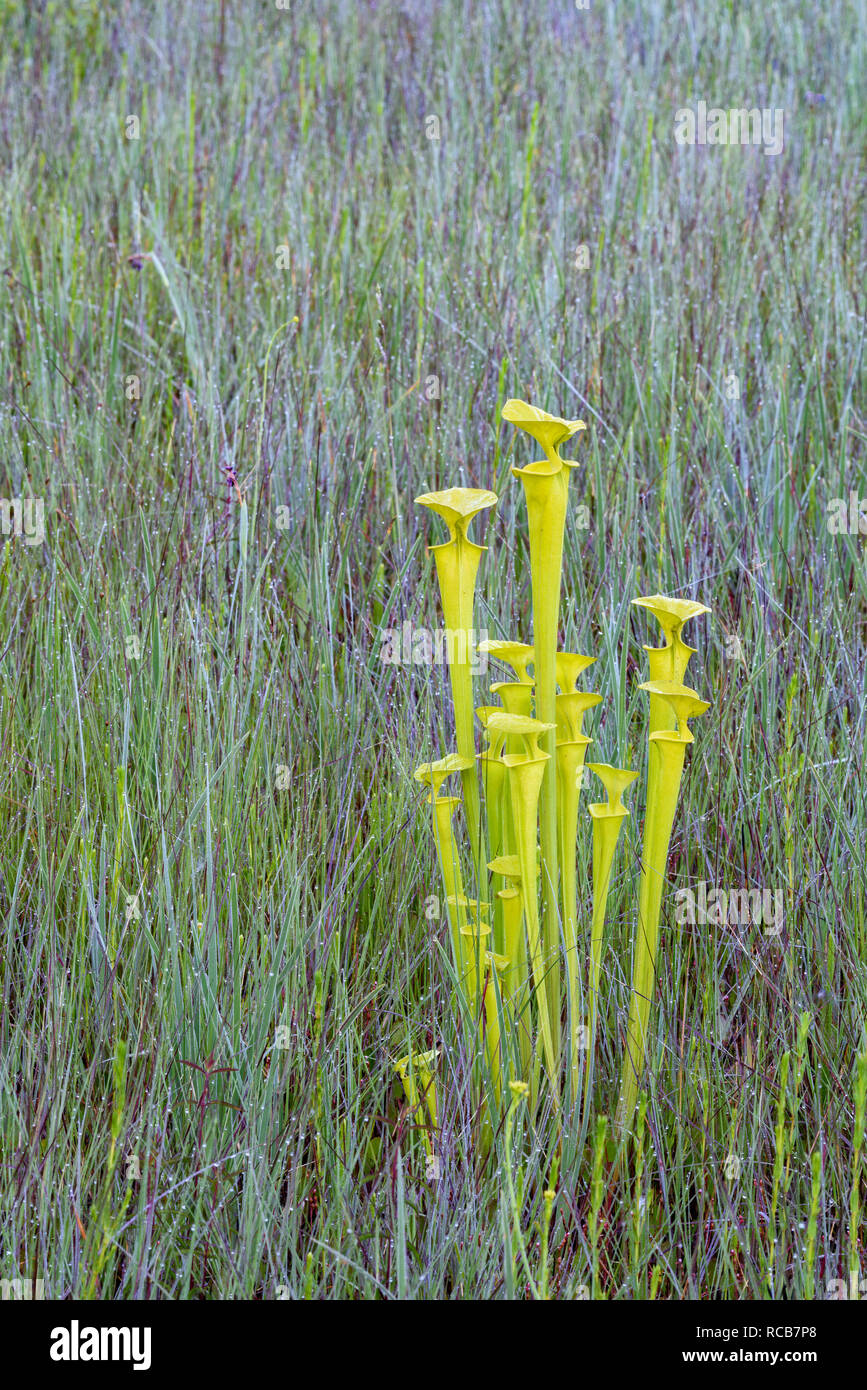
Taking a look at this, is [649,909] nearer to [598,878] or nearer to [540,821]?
[598,878]

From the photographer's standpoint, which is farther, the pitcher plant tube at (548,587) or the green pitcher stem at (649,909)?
the green pitcher stem at (649,909)

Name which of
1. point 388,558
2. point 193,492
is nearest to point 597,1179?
point 388,558

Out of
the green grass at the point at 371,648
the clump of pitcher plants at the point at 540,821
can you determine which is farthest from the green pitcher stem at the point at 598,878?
the green grass at the point at 371,648

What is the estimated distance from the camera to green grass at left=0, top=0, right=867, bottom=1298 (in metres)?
1.31

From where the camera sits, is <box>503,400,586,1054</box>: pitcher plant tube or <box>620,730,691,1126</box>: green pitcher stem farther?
<box>620,730,691,1126</box>: green pitcher stem

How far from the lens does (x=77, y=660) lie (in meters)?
2.00

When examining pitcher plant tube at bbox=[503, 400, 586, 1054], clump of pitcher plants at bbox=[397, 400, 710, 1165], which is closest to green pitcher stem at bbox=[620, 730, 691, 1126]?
clump of pitcher plants at bbox=[397, 400, 710, 1165]

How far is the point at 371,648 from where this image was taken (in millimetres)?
2186

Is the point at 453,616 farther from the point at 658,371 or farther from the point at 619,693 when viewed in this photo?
the point at 658,371

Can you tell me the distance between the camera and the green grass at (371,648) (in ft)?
4.29

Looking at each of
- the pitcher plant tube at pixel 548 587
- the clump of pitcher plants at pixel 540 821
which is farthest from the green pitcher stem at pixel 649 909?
the pitcher plant tube at pixel 548 587

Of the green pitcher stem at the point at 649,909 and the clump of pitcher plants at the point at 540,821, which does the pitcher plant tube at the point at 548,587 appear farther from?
the green pitcher stem at the point at 649,909

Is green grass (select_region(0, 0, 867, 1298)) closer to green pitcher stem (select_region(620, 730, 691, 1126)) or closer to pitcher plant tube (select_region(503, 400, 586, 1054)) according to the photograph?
green pitcher stem (select_region(620, 730, 691, 1126))

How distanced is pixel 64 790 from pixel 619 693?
974 mm
